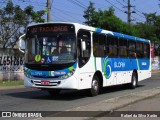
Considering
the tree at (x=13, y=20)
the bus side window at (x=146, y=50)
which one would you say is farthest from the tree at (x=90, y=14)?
the bus side window at (x=146, y=50)

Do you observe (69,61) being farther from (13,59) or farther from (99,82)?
(13,59)

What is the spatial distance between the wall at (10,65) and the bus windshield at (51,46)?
13870 mm

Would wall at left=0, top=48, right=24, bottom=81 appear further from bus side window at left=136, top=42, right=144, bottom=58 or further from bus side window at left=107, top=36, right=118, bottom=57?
bus side window at left=107, top=36, right=118, bottom=57

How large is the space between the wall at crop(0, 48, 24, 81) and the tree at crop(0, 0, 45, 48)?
2203 mm

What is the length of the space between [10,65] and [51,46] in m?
15.2

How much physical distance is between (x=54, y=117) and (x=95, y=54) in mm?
7349

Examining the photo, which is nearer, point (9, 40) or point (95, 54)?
point (95, 54)

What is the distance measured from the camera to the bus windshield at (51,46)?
16.4 metres

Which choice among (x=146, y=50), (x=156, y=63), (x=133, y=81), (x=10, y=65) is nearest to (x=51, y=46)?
(x=133, y=81)

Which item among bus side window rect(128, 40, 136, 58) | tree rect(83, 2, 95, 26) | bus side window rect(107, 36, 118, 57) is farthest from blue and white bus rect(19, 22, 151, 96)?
tree rect(83, 2, 95, 26)

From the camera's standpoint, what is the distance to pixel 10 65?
31.3 m

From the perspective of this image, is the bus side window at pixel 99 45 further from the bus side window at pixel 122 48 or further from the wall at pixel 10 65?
the wall at pixel 10 65

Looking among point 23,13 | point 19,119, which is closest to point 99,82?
point 19,119

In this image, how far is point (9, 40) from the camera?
3459cm
